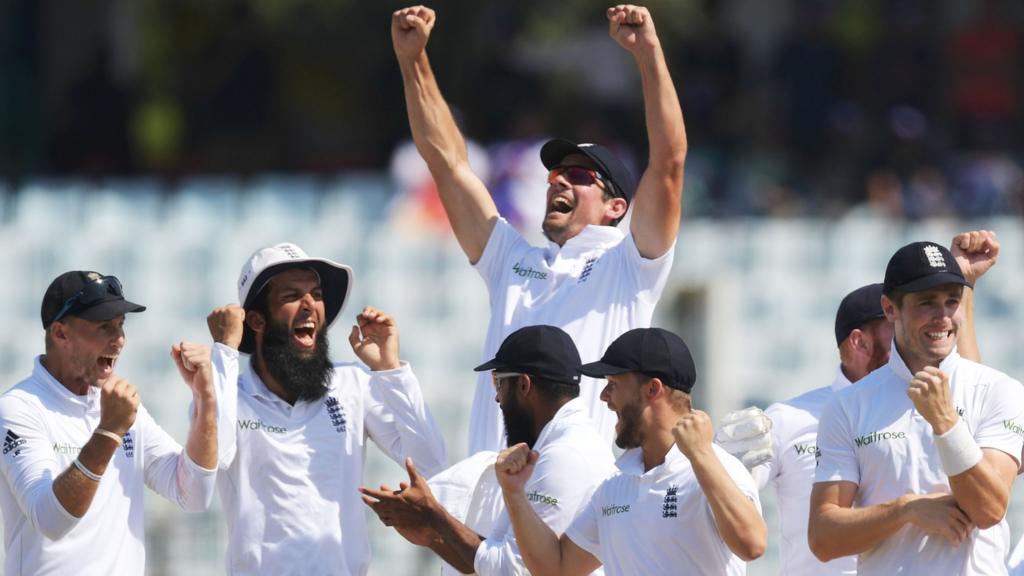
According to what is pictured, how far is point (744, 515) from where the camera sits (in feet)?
17.9

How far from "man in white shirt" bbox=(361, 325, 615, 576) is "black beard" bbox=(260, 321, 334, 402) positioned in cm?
63

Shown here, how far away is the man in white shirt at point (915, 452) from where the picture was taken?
5.42 metres

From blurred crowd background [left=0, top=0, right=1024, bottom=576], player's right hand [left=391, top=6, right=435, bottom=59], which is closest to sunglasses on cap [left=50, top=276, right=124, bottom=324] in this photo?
player's right hand [left=391, top=6, right=435, bottom=59]

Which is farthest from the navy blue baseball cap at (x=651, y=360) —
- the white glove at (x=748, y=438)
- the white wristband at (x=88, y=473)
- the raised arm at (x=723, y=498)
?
the white wristband at (x=88, y=473)

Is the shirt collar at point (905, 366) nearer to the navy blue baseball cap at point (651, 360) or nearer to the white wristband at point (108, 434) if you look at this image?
the navy blue baseball cap at point (651, 360)

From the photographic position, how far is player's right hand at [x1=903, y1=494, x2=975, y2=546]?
5391mm

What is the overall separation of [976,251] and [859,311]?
0.49 m

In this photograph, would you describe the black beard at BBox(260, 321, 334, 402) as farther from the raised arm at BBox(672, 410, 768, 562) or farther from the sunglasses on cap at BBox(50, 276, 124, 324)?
the raised arm at BBox(672, 410, 768, 562)

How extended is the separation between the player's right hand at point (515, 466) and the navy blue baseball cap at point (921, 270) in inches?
44.7

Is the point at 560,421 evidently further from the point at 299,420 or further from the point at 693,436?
the point at 299,420

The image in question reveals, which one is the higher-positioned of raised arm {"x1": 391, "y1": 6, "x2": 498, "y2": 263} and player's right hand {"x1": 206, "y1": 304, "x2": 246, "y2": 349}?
raised arm {"x1": 391, "y1": 6, "x2": 498, "y2": 263}

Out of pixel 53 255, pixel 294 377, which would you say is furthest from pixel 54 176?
pixel 294 377

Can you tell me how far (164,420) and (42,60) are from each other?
7.45 metres

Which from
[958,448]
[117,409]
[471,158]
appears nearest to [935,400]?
[958,448]
